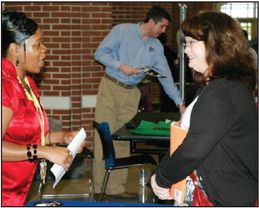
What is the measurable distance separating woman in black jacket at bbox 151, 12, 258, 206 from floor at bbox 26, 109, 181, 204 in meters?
3.35

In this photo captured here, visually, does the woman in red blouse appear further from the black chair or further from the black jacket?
the black chair

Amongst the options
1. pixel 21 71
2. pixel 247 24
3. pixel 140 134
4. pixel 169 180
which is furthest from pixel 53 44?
pixel 247 24

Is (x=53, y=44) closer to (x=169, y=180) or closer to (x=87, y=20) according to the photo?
(x=87, y=20)

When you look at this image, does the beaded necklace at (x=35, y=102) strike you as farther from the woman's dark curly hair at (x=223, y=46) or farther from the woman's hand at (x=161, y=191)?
the woman's dark curly hair at (x=223, y=46)

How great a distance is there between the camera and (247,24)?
19250mm

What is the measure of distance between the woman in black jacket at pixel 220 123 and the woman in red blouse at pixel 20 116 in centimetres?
67

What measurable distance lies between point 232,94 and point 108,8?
5142mm

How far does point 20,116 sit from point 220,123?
3.47 ft

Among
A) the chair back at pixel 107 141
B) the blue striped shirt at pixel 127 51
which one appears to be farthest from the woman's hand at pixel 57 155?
the blue striped shirt at pixel 127 51

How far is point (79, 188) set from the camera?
21.7ft

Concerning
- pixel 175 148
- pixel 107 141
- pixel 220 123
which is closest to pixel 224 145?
pixel 220 123

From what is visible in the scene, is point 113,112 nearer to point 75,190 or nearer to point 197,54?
point 75,190

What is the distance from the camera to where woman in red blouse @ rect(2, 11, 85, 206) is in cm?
258

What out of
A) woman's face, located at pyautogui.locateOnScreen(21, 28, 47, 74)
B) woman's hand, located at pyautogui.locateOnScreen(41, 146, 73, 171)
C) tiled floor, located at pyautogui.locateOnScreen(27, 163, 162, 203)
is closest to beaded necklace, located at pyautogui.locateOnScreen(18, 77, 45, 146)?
woman's face, located at pyautogui.locateOnScreen(21, 28, 47, 74)
